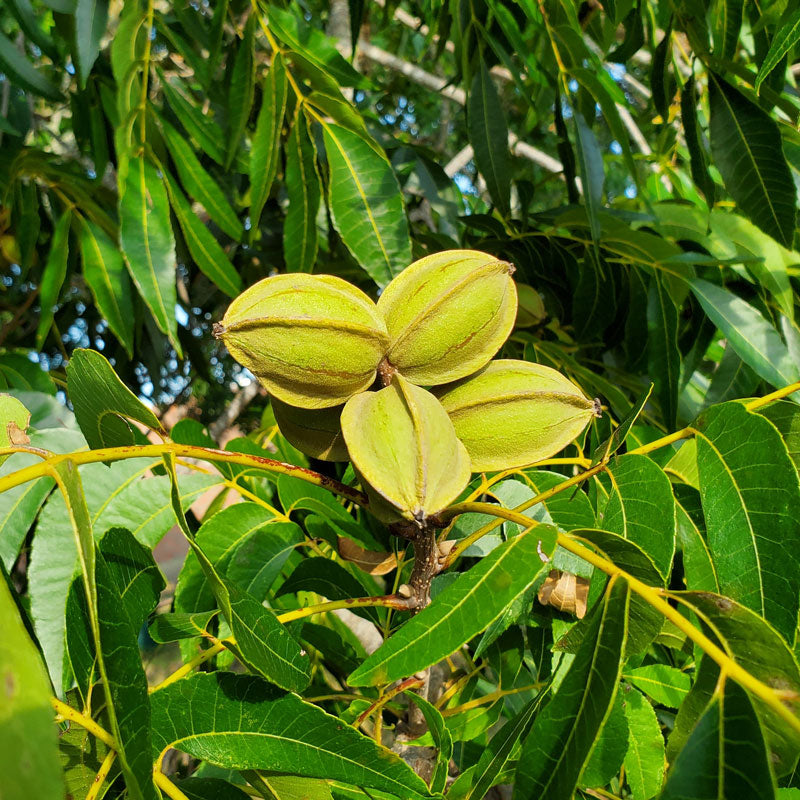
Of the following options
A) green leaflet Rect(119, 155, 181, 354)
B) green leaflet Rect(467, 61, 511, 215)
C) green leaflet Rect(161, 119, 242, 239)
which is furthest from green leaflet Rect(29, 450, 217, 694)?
green leaflet Rect(467, 61, 511, 215)

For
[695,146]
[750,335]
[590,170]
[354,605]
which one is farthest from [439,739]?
[695,146]

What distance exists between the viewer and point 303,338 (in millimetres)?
905

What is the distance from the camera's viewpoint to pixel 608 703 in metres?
0.65

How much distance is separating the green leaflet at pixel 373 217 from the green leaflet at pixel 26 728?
1062mm

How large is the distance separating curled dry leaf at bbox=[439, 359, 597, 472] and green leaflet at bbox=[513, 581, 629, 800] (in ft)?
0.98

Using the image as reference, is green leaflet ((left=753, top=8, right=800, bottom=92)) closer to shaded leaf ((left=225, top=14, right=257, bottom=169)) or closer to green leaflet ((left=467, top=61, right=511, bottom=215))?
green leaflet ((left=467, top=61, right=511, bottom=215))

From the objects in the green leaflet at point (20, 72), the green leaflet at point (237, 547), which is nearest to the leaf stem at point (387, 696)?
the green leaflet at point (237, 547)

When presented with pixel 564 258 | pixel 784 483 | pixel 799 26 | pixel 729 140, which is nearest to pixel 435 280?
pixel 784 483

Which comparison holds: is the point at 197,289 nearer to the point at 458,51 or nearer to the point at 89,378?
the point at 458,51

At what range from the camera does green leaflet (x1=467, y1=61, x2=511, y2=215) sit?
182 centimetres

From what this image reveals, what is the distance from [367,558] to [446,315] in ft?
1.31

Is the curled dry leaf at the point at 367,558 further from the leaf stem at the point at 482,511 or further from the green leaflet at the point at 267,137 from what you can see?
the green leaflet at the point at 267,137

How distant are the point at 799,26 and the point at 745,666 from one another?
0.96 meters

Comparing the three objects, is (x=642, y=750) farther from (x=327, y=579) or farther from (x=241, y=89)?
(x=241, y=89)
